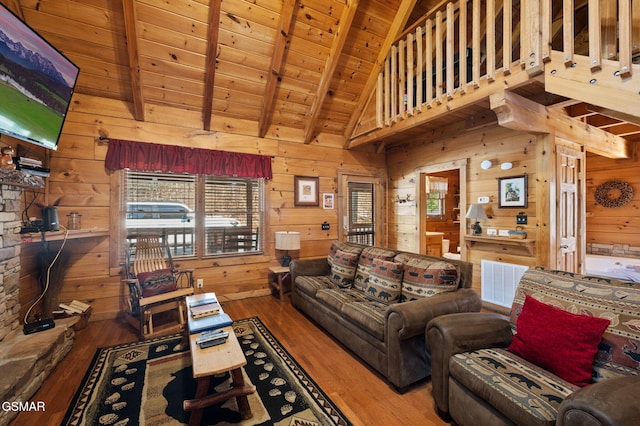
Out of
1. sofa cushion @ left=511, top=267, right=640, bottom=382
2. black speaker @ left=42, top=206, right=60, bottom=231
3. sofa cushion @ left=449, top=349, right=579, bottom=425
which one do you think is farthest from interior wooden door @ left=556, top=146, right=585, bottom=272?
black speaker @ left=42, top=206, right=60, bottom=231

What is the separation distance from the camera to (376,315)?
89.9 inches

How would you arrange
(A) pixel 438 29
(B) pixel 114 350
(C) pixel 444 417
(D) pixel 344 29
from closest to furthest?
(C) pixel 444 417, (B) pixel 114 350, (A) pixel 438 29, (D) pixel 344 29

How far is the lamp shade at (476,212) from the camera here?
144 inches

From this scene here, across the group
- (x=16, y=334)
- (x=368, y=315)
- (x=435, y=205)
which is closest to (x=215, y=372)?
(x=368, y=315)

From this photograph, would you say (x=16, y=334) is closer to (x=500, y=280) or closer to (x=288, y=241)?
(x=288, y=241)

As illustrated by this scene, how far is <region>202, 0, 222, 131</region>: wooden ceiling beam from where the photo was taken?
9.30 ft

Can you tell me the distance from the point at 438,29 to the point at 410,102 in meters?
0.83

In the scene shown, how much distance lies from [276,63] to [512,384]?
3777 millimetres

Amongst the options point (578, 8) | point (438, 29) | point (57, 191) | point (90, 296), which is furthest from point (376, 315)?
point (578, 8)

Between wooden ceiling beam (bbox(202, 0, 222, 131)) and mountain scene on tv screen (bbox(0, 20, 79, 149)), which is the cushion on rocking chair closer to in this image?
mountain scene on tv screen (bbox(0, 20, 79, 149))

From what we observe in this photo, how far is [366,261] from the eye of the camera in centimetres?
309

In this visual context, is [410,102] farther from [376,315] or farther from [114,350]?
[114,350]

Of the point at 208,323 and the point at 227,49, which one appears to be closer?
the point at 208,323

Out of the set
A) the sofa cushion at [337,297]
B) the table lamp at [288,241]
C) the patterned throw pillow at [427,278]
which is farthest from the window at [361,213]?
the patterned throw pillow at [427,278]
